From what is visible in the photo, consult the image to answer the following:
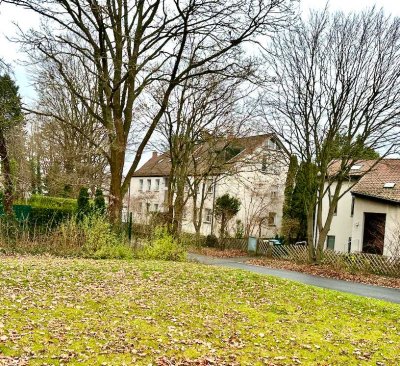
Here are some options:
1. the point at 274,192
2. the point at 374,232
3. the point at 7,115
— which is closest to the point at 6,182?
the point at 7,115

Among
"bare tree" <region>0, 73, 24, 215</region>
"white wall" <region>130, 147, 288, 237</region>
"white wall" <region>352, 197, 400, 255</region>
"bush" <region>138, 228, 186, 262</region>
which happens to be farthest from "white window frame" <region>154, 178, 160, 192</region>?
"bush" <region>138, 228, 186, 262</region>

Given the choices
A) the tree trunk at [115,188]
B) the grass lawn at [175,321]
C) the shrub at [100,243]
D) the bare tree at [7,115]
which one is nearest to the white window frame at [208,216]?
the bare tree at [7,115]

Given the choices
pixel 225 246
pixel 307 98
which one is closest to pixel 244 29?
pixel 307 98

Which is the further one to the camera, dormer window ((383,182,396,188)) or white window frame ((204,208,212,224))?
white window frame ((204,208,212,224))

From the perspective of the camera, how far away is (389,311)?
1029 cm

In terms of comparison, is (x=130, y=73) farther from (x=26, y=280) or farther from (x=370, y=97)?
(x=370, y=97)

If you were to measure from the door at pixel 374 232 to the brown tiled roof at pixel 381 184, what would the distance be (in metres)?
1.31

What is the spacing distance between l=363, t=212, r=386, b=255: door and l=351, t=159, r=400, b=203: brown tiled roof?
1.31 m

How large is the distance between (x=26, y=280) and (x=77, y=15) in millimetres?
10732

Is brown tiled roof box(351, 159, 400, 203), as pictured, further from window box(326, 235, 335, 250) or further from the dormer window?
window box(326, 235, 335, 250)

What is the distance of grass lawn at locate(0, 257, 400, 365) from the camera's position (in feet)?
18.7

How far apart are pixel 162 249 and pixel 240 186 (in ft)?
70.0

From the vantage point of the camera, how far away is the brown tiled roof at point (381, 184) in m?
26.3

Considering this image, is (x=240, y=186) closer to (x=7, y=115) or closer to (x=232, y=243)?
(x=232, y=243)
